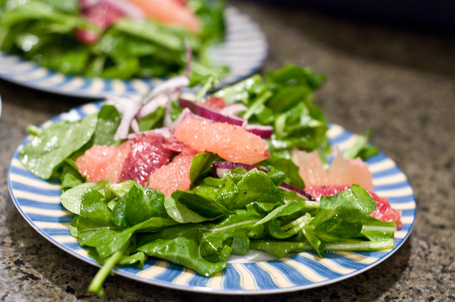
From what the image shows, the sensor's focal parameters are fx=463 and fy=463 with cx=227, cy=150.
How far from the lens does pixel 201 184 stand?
125 cm

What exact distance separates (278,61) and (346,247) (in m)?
1.84

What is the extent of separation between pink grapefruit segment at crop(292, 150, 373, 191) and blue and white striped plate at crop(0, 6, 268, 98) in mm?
710

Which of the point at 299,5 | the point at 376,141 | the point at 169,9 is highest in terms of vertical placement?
the point at 169,9

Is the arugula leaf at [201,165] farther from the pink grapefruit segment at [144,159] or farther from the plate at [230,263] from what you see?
the plate at [230,263]

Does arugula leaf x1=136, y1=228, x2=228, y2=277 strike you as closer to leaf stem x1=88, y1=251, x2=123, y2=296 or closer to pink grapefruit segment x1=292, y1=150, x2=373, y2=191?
leaf stem x1=88, y1=251, x2=123, y2=296

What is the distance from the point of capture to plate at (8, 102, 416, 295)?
96cm

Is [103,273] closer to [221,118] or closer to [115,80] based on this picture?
[221,118]

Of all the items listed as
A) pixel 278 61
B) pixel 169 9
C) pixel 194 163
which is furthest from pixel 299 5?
pixel 194 163

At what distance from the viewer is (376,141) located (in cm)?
216

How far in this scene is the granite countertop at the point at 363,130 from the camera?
3.58 feet

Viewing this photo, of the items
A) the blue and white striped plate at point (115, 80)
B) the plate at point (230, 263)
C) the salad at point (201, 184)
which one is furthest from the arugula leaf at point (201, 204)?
the blue and white striped plate at point (115, 80)

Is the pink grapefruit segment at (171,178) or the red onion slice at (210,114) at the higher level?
the red onion slice at (210,114)

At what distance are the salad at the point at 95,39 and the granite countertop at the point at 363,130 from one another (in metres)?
0.25

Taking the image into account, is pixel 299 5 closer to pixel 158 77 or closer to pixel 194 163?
pixel 158 77
